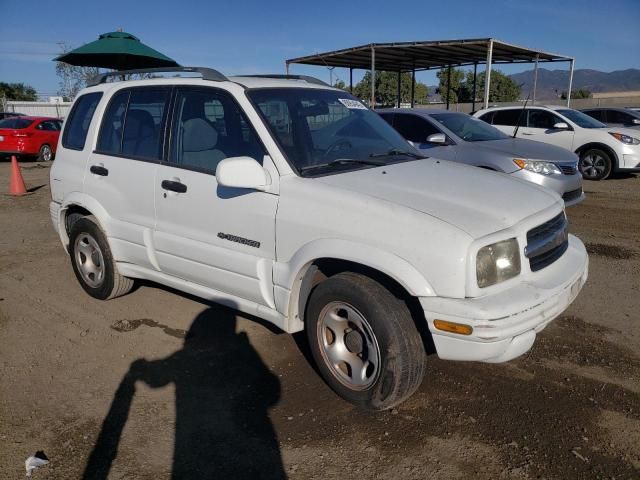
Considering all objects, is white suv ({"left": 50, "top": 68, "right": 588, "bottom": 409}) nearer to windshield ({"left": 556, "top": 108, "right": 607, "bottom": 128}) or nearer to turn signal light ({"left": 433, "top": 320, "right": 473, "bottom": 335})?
turn signal light ({"left": 433, "top": 320, "right": 473, "bottom": 335})

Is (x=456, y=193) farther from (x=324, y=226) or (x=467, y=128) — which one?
(x=467, y=128)

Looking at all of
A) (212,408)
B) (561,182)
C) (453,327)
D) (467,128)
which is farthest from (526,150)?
(212,408)

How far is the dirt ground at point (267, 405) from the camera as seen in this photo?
2.68 meters

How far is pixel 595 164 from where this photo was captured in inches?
464

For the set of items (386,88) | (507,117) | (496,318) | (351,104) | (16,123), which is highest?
(386,88)

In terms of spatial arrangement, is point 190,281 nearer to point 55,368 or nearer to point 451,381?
point 55,368

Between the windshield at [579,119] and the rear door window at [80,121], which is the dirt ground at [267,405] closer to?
the rear door window at [80,121]

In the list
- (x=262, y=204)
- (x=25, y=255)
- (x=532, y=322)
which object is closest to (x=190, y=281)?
(x=262, y=204)

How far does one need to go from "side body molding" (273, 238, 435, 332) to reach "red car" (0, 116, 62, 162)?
1598 centimetres

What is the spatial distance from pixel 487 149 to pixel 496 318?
553 cm

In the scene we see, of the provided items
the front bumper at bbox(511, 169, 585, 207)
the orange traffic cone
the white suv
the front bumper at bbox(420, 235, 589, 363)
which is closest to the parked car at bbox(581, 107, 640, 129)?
the front bumper at bbox(511, 169, 585, 207)

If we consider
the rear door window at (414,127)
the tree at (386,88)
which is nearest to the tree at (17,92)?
the tree at (386,88)

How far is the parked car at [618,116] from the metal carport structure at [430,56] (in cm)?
331

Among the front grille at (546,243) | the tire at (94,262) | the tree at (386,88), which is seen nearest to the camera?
the front grille at (546,243)
